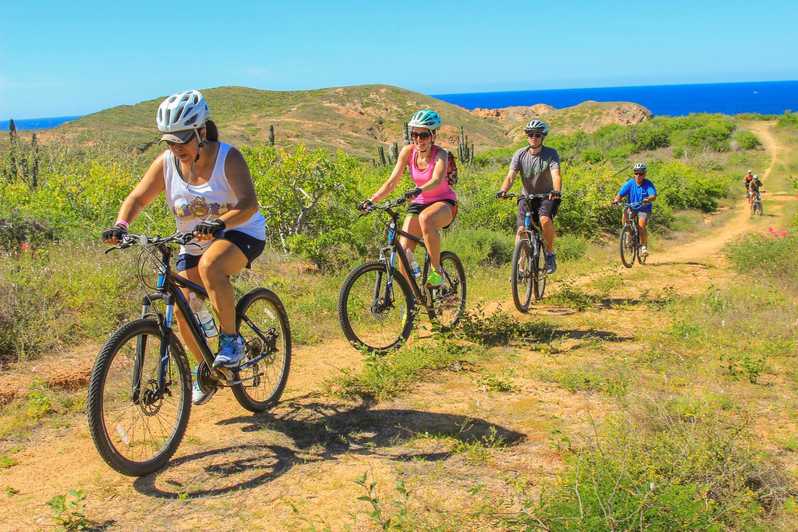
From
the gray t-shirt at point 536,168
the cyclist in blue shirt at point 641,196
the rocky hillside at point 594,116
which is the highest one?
the rocky hillside at point 594,116

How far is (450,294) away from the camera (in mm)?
7570

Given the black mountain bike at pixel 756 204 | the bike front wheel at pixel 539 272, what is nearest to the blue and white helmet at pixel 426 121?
the bike front wheel at pixel 539 272

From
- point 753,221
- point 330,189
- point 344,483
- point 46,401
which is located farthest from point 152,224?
point 753,221

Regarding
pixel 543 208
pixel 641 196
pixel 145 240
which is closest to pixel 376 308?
pixel 145 240

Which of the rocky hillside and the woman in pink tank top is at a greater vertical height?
the rocky hillside

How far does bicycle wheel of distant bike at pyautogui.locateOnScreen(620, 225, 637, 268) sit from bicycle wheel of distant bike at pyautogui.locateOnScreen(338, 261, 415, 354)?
7027mm

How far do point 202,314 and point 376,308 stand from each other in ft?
7.27

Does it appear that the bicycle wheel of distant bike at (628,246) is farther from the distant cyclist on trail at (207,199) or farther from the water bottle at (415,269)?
the distant cyclist on trail at (207,199)

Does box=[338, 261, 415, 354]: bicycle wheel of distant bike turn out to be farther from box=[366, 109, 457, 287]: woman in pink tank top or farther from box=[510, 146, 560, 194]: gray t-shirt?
box=[510, 146, 560, 194]: gray t-shirt

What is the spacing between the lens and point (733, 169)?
3206 cm

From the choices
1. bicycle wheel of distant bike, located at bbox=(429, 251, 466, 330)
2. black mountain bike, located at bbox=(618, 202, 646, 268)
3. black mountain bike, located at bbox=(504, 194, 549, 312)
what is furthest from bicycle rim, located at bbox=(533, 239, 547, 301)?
black mountain bike, located at bbox=(618, 202, 646, 268)

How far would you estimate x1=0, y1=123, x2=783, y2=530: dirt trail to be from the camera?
12.4 feet

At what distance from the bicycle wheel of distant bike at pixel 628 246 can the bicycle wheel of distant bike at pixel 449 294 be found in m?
5.76

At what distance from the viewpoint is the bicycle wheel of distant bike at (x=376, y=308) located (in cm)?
646
